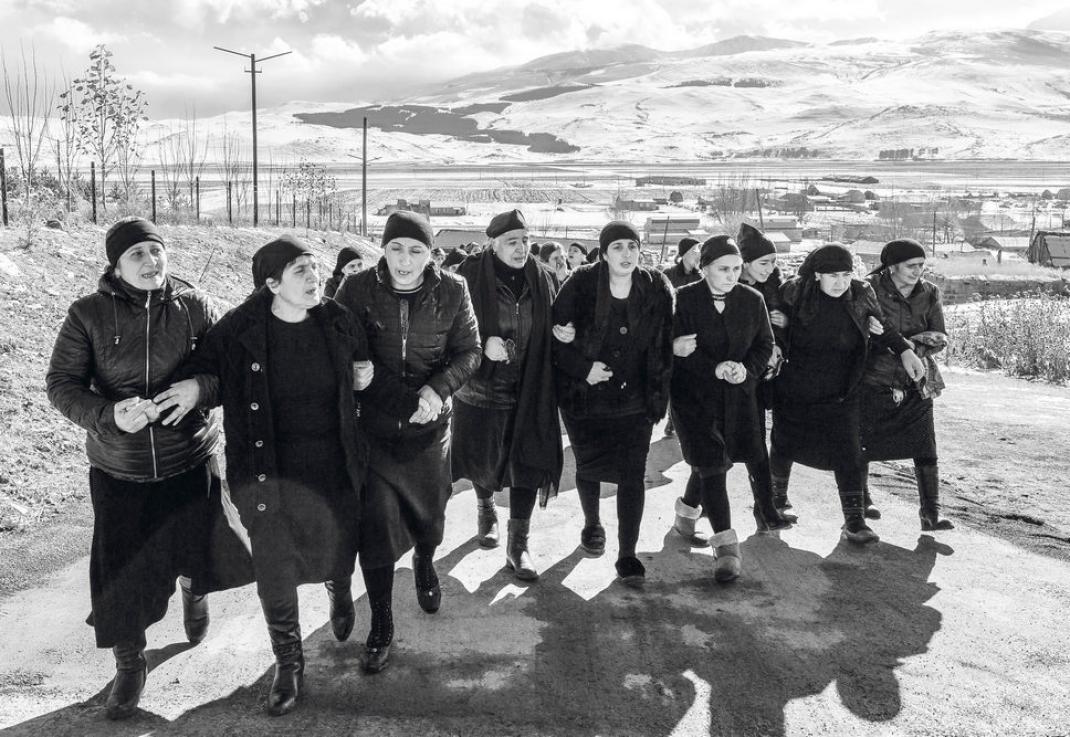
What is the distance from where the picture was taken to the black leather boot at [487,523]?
528 centimetres

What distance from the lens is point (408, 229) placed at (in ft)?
12.9

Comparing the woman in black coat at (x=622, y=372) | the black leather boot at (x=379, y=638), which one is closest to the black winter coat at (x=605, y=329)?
the woman in black coat at (x=622, y=372)

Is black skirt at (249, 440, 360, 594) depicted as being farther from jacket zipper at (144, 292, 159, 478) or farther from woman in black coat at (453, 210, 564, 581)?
woman in black coat at (453, 210, 564, 581)

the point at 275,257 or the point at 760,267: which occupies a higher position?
the point at 275,257

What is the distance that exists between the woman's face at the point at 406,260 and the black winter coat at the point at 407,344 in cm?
6

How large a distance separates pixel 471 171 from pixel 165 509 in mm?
112849

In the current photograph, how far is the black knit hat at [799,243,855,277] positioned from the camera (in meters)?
5.21

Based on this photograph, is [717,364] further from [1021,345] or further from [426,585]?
[1021,345]

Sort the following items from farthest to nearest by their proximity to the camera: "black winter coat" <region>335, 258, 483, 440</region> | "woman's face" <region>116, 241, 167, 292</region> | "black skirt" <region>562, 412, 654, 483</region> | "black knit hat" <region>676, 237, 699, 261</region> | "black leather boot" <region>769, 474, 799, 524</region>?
"black knit hat" <region>676, 237, 699, 261</region>, "black leather boot" <region>769, 474, 799, 524</region>, "black skirt" <region>562, 412, 654, 483</region>, "black winter coat" <region>335, 258, 483, 440</region>, "woman's face" <region>116, 241, 167, 292</region>

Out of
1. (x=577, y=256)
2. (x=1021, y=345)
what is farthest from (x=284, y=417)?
(x=1021, y=345)

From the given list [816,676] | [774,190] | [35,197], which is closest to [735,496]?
[816,676]

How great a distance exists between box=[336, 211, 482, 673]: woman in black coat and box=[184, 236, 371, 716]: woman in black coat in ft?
0.92

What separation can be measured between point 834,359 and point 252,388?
3.27m

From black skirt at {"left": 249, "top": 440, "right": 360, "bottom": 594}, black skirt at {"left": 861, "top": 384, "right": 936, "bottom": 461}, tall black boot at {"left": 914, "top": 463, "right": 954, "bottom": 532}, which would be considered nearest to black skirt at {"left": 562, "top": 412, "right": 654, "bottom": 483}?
black skirt at {"left": 249, "top": 440, "right": 360, "bottom": 594}
